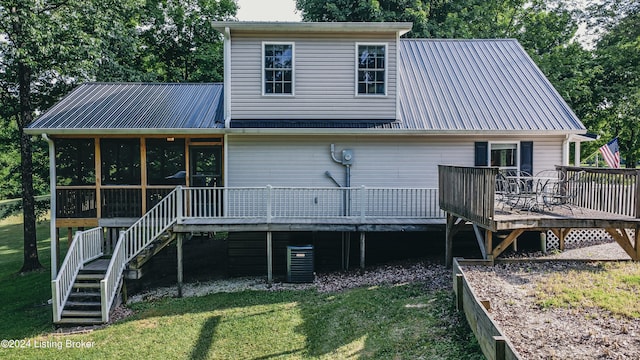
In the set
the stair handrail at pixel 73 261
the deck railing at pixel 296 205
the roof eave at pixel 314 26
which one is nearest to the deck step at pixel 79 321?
the stair handrail at pixel 73 261

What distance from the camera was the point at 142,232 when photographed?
36.8 feet

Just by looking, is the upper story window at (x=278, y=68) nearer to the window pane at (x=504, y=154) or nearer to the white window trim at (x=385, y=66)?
the white window trim at (x=385, y=66)

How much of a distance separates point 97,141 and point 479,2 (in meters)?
21.0

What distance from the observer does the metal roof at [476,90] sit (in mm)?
12002

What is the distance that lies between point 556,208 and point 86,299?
10827 mm

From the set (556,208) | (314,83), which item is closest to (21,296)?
(314,83)

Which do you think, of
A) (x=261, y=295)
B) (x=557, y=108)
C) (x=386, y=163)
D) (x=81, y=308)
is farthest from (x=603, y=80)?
(x=81, y=308)

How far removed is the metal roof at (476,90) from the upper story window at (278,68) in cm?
334

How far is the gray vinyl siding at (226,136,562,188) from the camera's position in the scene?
12000 millimetres

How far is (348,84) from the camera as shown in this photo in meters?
12.1

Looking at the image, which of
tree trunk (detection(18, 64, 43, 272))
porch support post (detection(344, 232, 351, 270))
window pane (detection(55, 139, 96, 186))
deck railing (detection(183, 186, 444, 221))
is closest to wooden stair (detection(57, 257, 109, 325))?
deck railing (detection(183, 186, 444, 221))

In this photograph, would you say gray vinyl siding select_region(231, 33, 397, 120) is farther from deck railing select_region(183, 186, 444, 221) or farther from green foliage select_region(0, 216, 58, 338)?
green foliage select_region(0, 216, 58, 338)

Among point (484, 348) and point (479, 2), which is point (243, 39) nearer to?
point (484, 348)

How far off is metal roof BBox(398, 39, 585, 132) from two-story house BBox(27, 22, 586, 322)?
0.24 feet
